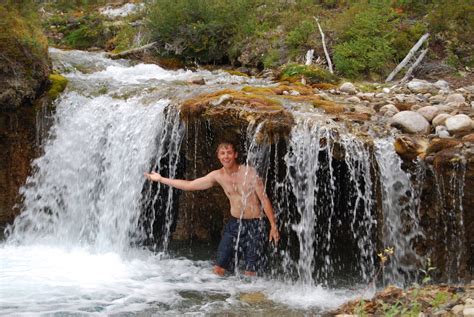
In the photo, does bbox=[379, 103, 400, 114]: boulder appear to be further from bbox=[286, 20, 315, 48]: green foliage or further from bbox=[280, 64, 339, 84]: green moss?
bbox=[286, 20, 315, 48]: green foliage

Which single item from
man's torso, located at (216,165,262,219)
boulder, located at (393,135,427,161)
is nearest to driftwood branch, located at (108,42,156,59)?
man's torso, located at (216,165,262,219)

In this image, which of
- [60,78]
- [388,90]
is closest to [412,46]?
[388,90]

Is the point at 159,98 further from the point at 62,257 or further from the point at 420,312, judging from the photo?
the point at 420,312

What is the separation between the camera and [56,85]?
852 centimetres

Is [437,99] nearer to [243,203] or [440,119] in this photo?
[440,119]

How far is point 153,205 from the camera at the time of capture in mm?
7648

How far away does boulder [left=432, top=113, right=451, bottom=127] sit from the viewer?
6.16 m

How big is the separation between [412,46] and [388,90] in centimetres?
362

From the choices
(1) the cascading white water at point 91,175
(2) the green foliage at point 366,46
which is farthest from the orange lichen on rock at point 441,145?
(2) the green foliage at point 366,46

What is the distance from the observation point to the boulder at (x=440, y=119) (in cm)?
616

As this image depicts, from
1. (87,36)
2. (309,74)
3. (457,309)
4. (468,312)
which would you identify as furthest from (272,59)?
(468,312)

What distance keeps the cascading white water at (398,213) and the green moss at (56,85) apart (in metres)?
5.19

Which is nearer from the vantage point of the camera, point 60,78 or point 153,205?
point 153,205

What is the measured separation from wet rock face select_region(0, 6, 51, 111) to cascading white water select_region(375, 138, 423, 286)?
5332mm
